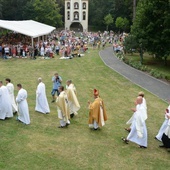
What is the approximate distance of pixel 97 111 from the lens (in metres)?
10.4

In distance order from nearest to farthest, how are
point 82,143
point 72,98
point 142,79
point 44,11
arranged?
point 82,143
point 72,98
point 142,79
point 44,11

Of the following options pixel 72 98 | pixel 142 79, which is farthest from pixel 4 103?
pixel 142 79

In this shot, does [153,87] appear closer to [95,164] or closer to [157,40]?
[157,40]

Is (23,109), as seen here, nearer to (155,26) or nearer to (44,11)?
(155,26)

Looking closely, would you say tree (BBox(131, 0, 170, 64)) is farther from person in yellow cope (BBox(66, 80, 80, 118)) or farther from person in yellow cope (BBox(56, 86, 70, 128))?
person in yellow cope (BBox(56, 86, 70, 128))

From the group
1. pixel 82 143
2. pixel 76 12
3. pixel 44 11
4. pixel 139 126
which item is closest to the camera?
→ pixel 139 126

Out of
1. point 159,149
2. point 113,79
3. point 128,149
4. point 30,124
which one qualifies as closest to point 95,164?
point 128,149

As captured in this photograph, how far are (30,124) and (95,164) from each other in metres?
3.84

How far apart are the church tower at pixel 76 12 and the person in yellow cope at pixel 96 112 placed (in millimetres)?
67287

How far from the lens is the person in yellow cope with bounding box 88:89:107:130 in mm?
10406

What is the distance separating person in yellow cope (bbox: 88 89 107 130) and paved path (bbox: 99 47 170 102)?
6.38 metres

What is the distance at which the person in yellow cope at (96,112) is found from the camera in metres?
10.4

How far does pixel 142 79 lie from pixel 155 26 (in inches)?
269

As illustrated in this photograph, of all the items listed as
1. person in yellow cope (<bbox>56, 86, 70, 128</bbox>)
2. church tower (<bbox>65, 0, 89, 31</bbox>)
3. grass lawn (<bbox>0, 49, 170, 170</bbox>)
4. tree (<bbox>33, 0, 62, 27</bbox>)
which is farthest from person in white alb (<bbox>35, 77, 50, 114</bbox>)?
church tower (<bbox>65, 0, 89, 31</bbox>)
